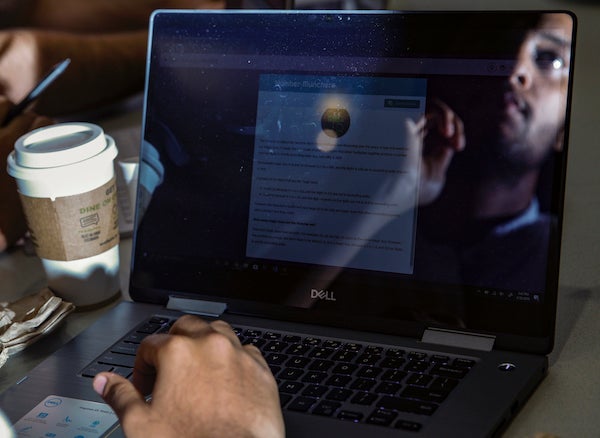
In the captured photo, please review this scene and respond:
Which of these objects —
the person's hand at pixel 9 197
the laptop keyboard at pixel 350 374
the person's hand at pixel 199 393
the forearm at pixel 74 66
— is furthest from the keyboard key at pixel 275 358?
the forearm at pixel 74 66

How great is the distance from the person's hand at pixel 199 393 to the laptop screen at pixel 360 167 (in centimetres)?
20

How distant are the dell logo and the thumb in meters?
0.25

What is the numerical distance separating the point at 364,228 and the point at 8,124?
0.50 meters

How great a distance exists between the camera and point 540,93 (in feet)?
2.43

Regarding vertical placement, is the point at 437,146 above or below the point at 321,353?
above

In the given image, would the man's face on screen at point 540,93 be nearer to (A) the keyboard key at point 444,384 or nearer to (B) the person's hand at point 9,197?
(A) the keyboard key at point 444,384

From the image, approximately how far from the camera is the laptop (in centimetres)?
73

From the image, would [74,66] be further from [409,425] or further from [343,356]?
[409,425]

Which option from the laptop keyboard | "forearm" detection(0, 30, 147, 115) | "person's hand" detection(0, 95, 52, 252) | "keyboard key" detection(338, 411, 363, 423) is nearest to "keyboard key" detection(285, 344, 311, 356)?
the laptop keyboard

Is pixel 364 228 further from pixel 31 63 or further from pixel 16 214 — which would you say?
pixel 31 63

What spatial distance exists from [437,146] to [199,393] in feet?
1.08

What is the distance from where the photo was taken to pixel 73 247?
0.87 m

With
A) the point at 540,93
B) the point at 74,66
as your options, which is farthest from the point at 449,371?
the point at 74,66

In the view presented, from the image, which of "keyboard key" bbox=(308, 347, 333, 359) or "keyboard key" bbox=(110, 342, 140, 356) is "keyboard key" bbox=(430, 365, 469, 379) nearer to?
"keyboard key" bbox=(308, 347, 333, 359)
